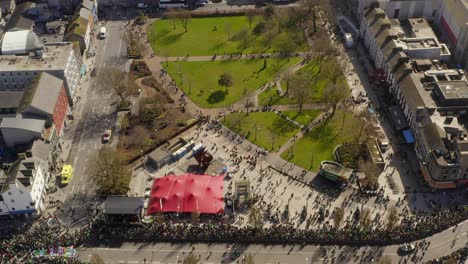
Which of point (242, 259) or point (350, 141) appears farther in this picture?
point (350, 141)

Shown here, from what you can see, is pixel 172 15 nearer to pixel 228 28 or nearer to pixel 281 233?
pixel 228 28

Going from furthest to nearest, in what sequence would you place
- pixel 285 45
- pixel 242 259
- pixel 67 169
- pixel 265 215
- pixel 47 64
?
pixel 285 45, pixel 47 64, pixel 67 169, pixel 265 215, pixel 242 259

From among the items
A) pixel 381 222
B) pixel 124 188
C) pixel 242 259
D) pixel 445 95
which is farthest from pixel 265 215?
pixel 445 95

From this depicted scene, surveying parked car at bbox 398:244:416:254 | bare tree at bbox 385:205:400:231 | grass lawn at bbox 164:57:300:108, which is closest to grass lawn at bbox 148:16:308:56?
grass lawn at bbox 164:57:300:108

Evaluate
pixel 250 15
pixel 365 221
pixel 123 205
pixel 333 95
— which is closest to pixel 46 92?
pixel 123 205

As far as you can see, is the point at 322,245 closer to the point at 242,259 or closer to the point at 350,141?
the point at 242,259

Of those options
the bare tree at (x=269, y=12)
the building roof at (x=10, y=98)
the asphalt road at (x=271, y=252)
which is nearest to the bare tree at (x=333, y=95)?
the asphalt road at (x=271, y=252)

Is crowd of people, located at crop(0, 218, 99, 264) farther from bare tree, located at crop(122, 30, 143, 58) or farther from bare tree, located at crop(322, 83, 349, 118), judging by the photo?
bare tree, located at crop(122, 30, 143, 58)
